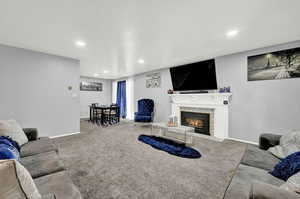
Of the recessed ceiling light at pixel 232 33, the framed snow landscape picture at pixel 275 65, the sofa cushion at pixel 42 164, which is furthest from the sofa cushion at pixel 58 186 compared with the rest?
the framed snow landscape picture at pixel 275 65

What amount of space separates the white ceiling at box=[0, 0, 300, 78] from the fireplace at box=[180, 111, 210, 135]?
2.10 m

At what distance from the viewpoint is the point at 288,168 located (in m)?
1.18

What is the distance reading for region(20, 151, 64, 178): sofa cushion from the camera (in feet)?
4.25

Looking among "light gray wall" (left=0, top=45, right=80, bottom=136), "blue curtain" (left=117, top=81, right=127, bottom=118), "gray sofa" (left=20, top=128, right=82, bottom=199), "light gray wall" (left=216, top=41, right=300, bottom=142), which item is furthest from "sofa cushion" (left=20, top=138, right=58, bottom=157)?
"blue curtain" (left=117, top=81, right=127, bottom=118)

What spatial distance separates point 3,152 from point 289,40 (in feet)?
16.3

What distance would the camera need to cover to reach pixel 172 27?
7.64 ft

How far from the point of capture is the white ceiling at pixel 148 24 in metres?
1.77

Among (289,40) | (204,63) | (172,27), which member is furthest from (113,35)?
(289,40)

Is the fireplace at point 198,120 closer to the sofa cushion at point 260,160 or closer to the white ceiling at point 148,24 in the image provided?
the white ceiling at point 148,24

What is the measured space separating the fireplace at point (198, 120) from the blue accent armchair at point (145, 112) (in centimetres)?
136

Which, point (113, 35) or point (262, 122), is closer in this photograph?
point (113, 35)

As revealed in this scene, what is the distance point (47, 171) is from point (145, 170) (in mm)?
1330

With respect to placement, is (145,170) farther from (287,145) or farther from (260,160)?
(287,145)

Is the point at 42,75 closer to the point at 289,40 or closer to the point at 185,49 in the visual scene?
the point at 185,49
